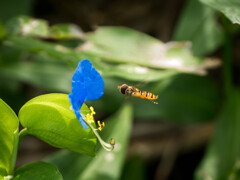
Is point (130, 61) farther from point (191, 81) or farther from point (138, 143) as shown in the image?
point (138, 143)

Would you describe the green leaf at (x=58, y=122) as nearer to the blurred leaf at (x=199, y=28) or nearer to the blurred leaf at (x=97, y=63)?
the blurred leaf at (x=97, y=63)

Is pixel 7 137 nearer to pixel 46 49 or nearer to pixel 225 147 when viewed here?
pixel 46 49

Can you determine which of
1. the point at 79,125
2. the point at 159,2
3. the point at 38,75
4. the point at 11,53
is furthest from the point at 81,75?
the point at 159,2

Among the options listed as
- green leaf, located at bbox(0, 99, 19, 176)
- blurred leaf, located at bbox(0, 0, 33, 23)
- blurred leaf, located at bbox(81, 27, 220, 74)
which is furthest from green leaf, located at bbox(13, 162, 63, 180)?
blurred leaf, located at bbox(0, 0, 33, 23)

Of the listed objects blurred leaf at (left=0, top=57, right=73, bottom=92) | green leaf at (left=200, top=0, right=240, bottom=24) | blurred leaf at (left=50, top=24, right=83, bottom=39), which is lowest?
blurred leaf at (left=0, top=57, right=73, bottom=92)

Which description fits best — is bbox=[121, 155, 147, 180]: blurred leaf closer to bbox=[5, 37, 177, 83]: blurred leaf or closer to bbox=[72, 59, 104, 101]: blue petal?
bbox=[5, 37, 177, 83]: blurred leaf

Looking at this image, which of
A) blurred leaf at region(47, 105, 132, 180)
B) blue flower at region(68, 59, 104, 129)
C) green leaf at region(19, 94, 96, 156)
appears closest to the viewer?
blue flower at region(68, 59, 104, 129)
